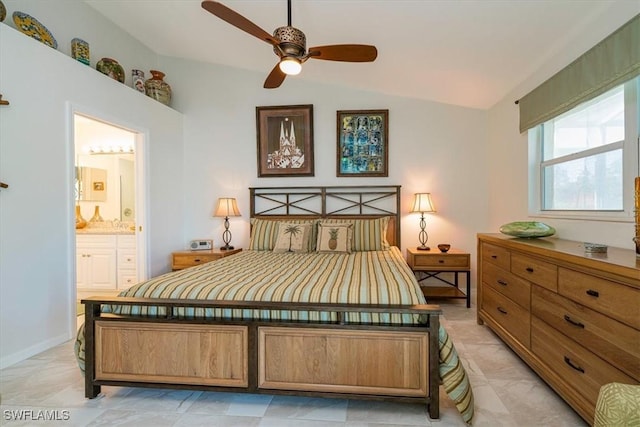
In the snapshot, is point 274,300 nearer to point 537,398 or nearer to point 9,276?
point 537,398

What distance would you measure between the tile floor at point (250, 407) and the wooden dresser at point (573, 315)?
18cm

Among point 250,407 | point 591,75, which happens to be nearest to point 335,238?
point 250,407

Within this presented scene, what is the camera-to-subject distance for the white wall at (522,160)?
1970 millimetres

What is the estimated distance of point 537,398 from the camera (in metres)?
1.86

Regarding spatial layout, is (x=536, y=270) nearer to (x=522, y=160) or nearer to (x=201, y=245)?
(x=522, y=160)

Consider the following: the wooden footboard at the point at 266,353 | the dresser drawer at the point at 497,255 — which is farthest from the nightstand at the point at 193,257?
A: the dresser drawer at the point at 497,255

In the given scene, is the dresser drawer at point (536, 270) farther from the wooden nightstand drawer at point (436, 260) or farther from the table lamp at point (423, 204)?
the table lamp at point (423, 204)

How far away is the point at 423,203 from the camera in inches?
150

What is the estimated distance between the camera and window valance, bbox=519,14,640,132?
1.78m

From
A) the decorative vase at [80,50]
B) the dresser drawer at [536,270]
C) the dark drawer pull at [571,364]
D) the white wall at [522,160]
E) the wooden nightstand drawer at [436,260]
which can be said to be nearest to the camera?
the dark drawer pull at [571,364]

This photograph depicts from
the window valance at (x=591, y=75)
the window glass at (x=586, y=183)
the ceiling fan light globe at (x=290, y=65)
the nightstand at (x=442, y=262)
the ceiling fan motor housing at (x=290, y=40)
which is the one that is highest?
the ceiling fan motor housing at (x=290, y=40)

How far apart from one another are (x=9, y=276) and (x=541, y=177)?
450cm

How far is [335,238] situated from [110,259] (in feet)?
10.2

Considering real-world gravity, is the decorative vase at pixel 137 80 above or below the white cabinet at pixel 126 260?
above
